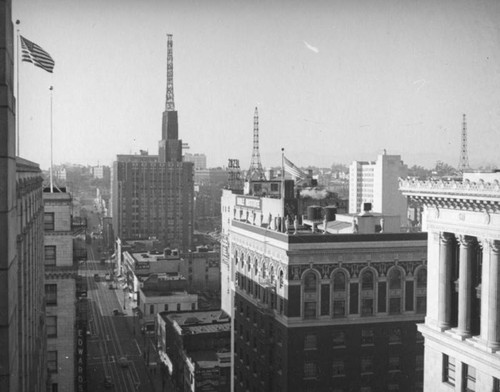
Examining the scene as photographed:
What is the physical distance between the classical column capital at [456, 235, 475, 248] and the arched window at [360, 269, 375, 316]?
20.6 m

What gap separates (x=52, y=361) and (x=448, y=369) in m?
23.3

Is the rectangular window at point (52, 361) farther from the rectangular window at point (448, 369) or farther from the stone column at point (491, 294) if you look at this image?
the stone column at point (491, 294)

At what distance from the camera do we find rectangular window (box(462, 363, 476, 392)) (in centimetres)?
2625

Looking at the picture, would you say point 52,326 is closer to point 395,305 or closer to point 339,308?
Answer: point 339,308

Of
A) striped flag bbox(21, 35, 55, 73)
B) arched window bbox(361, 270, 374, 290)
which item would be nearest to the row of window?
arched window bbox(361, 270, 374, 290)

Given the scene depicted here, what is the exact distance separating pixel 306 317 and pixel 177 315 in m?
55.7

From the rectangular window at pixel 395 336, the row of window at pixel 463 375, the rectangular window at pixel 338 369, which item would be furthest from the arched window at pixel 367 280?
the row of window at pixel 463 375

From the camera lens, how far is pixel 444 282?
28.1m

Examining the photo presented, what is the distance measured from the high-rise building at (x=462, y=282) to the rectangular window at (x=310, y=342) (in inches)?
661

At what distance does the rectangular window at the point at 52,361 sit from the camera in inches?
1587

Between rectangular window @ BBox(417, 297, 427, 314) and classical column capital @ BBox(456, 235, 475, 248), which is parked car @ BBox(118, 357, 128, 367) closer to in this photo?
rectangular window @ BBox(417, 297, 427, 314)

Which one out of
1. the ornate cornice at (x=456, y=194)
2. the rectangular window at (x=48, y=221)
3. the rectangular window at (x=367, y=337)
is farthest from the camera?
the rectangular window at (x=367, y=337)

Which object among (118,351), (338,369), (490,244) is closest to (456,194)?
(490,244)

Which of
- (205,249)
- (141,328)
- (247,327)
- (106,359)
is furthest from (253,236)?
(205,249)
